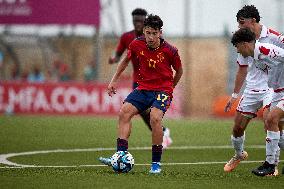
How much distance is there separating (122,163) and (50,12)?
2417cm

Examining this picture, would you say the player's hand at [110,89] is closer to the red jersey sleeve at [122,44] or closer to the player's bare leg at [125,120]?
the player's bare leg at [125,120]

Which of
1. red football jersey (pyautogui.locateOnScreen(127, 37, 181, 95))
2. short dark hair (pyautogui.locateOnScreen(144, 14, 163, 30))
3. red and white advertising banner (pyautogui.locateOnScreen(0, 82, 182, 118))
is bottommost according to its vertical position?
red and white advertising banner (pyautogui.locateOnScreen(0, 82, 182, 118))

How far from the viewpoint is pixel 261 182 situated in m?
12.0

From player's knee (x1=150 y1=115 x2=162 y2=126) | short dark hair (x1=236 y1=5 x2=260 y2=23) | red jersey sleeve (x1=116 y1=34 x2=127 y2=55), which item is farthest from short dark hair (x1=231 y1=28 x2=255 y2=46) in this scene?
red jersey sleeve (x1=116 y1=34 x2=127 y2=55)

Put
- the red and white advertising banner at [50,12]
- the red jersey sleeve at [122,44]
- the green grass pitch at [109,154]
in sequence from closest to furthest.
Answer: the green grass pitch at [109,154] → the red jersey sleeve at [122,44] → the red and white advertising banner at [50,12]

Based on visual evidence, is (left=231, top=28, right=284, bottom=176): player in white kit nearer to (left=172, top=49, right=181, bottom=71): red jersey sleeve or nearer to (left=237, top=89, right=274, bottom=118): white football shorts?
(left=237, top=89, right=274, bottom=118): white football shorts

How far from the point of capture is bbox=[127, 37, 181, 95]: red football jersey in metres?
13.4

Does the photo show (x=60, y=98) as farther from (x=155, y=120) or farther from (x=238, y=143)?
(x=155, y=120)

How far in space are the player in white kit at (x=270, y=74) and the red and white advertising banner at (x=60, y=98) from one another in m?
20.7

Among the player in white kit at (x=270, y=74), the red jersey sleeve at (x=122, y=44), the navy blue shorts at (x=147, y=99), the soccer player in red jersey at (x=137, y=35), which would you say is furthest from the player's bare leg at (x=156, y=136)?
the red jersey sleeve at (x=122, y=44)

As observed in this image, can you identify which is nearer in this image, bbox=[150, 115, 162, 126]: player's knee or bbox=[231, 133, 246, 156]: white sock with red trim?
bbox=[150, 115, 162, 126]: player's knee

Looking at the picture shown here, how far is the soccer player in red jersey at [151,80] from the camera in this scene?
13102mm

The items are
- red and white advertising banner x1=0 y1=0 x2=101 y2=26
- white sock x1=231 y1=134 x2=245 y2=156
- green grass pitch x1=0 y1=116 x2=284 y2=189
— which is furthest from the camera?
red and white advertising banner x1=0 y1=0 x2=101 y2=26

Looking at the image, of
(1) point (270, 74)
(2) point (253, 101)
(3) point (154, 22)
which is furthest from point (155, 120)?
(2) point (253, 101)
